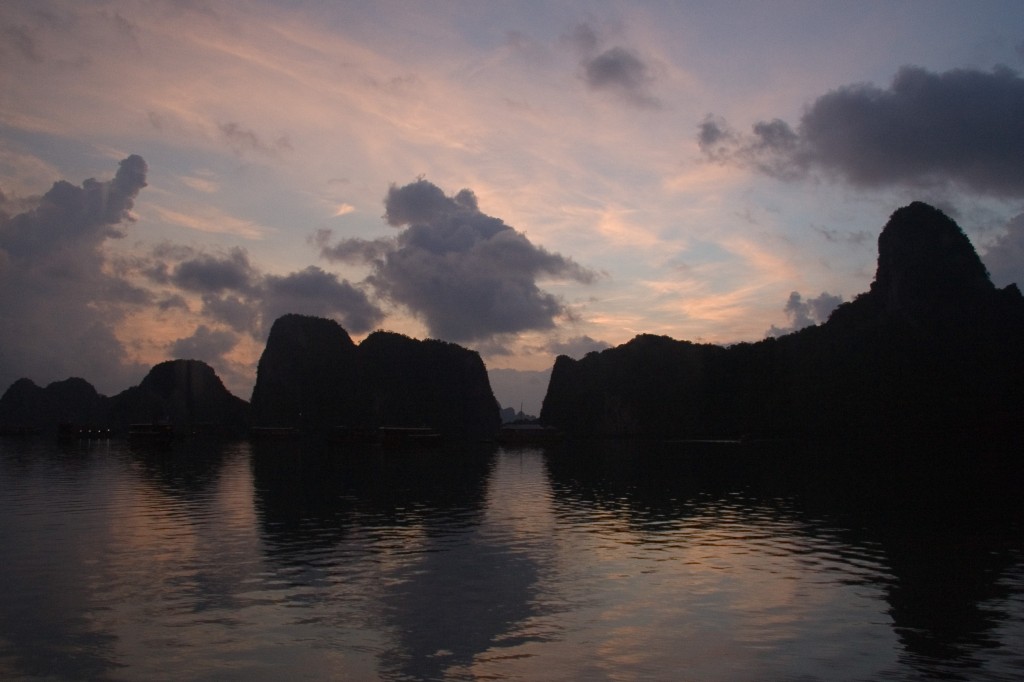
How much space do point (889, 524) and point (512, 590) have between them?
28877mm

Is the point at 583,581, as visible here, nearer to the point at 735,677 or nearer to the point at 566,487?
the point at 735,677

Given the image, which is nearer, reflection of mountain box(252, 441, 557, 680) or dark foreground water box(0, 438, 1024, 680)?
dark foreground water box(0, 438, 1024, 680)

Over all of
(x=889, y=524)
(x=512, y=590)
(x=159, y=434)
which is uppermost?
(x=159, y=434)

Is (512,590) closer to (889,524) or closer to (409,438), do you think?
(889,524)

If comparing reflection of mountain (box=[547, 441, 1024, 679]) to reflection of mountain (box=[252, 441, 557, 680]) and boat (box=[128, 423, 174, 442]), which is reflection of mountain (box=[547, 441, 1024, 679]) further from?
boat (box=[128, 423, 174, 442])

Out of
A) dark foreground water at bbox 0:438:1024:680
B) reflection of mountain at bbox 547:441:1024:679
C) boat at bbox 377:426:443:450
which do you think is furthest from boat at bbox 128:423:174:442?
dark foreground water at bbox 0:438:1024:680

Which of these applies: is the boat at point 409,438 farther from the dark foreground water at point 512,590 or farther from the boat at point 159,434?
the dark foreground water at point 512,590

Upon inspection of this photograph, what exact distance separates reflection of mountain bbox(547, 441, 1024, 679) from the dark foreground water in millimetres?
192

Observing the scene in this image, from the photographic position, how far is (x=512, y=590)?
29.5 metres

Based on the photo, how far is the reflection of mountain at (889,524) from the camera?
24589mm

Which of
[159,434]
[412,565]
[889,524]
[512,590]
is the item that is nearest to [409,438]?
[159,434]

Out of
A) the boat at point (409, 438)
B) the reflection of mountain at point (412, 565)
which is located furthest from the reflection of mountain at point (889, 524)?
the boat at point (409, 438)

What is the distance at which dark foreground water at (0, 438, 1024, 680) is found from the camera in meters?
20.8

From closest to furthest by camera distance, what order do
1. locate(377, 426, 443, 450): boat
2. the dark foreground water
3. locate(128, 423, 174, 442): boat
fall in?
the dark foreground water
locate(128, 423, 174, 442): boat
locate(377, 426, 443, 450): boat
